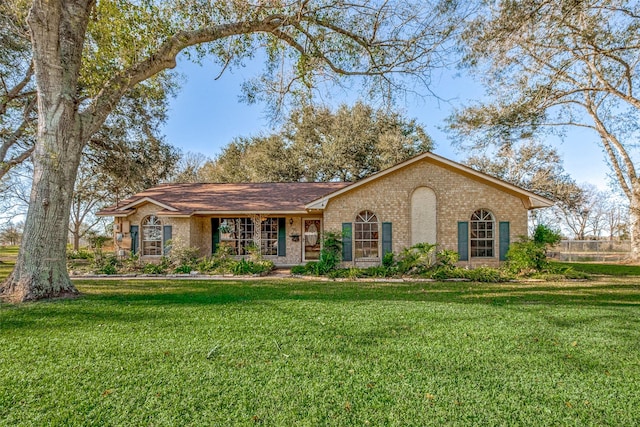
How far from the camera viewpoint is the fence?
19797mm

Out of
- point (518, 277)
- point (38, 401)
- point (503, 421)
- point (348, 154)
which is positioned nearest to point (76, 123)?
point (38, 401)

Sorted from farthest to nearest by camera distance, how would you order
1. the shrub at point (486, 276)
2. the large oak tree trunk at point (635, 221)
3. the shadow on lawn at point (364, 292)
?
the large oak tree trunk at point (635, 221), the shrub at point (486, 276), the shadow on lawn at point (364, 292)

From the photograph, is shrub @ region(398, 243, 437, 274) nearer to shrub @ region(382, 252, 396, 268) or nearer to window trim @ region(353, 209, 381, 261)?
shrub @ region(382, 252, 396, 268)

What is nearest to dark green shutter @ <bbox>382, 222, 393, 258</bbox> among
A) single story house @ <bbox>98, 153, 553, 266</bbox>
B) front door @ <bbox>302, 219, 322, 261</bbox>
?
single story house @ <bbox>98, 153, 553, 266</bbox>

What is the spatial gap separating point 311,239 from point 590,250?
61.8ft

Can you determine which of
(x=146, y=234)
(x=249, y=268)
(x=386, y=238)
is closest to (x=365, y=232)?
(x=386, y=238)

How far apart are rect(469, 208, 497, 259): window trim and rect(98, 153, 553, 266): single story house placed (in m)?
0.04

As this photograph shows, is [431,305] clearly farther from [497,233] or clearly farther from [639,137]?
[639,137]

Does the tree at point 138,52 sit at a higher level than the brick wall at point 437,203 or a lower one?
higher

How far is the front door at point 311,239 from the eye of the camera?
14.7 m

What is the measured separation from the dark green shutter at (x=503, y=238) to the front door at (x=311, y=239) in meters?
7.45

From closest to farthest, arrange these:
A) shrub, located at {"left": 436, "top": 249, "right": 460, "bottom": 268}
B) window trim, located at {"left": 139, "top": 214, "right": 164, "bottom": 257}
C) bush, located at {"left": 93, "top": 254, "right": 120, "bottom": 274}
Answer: shrub, located at {"left": 436, "top": 249, "right": 460, "bottom": 268} < bush, located at {"left": 93, "top": 254, "right": 120, "bottom": 274} < window trim, located at {"left": 139, "top": 214, "right": 164, "bottom": 257}

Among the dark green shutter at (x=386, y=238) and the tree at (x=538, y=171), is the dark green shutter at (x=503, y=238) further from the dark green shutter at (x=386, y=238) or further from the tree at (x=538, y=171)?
the tree at (x=538, y=171)

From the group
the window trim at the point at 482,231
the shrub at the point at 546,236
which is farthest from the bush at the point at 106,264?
the shrub at the point at 546,236
